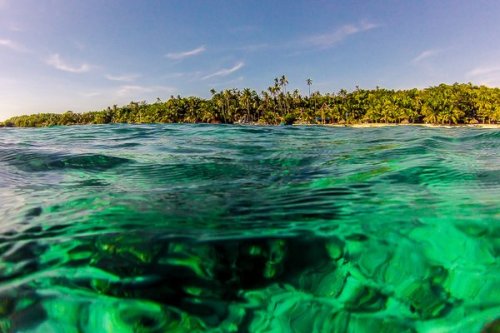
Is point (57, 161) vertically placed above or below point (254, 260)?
above

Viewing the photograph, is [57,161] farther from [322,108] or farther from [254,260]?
[322,108]

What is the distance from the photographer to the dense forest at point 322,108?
87.7m

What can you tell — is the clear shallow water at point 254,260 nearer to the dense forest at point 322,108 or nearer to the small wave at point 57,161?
the small wave at point 57,161

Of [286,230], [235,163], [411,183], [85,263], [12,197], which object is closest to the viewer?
[85,263]

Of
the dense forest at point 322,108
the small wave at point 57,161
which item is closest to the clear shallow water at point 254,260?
the small wave at point 57,161

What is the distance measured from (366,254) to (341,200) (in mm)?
1197

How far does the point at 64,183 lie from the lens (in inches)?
193

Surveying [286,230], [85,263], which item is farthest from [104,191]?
[286,230]

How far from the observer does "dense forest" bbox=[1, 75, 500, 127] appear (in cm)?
8769

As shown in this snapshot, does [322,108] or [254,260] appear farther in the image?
[322,108]

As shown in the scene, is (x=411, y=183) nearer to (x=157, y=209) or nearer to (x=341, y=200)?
(x=341, y=200)

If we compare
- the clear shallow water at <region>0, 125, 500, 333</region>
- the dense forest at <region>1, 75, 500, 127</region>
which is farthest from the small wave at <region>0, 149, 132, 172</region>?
the dense forest at <region>1, 75, 500, 127</region>

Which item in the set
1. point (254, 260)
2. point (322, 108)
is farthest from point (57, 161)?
point (322, 108)

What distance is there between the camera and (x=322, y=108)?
10769 centimetres
